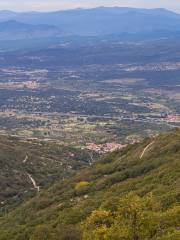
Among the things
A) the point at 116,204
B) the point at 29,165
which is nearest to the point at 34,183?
the point at 29,165

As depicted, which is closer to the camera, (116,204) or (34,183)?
(116,204)

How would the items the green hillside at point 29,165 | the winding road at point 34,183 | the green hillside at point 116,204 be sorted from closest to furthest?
the green hillside at point 116,204 → the green hillside at point 29,165 → the winding road at point 34,183

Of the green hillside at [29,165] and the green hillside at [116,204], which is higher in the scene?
the green hillside at [116,204]

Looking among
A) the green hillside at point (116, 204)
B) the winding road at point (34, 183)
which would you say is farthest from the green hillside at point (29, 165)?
the green hillside at point (116, 204)

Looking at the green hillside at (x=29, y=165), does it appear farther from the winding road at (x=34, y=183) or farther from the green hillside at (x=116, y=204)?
the green hillside at (x=116, y=204)

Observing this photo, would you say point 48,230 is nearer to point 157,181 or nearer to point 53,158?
point 157,181

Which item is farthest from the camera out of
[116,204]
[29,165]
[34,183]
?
[29,165]

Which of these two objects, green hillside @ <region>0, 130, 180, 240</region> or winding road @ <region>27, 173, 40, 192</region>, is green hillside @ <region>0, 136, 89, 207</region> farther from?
green hillside @ <region>0, 130, 180, 240</region>

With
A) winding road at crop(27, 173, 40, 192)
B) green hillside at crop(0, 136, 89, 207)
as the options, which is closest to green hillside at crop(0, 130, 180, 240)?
winding road at crop(27, 173, 40, 192)

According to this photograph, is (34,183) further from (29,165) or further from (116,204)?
(116,204)
